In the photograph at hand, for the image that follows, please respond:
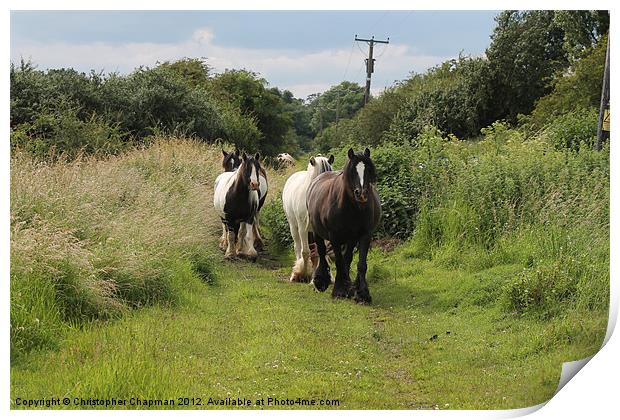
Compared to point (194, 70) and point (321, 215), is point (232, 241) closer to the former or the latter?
point (321, 215)

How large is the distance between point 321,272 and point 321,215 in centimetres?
110

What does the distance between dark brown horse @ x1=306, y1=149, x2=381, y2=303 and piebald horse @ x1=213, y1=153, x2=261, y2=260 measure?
10.7 ft

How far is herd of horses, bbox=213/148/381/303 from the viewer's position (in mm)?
10273

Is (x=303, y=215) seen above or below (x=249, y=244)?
above

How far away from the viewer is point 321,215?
10.9 meters

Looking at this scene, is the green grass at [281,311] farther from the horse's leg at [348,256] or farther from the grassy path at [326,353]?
the horse's leg at [348,256]

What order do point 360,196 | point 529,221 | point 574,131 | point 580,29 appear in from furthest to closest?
point 580,29, point 574,131, point 529,221, point 360,196

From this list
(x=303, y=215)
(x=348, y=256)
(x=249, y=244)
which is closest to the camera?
(x=348, y=256)

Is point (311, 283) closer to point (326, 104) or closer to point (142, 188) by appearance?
point (142, 188)

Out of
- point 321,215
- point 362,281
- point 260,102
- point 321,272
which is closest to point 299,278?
point 321,272

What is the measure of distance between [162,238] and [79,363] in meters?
4.28

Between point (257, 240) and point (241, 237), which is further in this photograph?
point (257, 240)

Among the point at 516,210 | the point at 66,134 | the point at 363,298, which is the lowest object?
the point at 363,298

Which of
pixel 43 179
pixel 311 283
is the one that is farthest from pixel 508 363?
pixel 43 179
